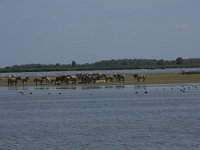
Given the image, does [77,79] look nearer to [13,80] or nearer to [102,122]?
[13,80]

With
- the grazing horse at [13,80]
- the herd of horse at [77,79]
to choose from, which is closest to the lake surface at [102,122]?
the herd of horse at [77,79]

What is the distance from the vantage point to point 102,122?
91.4ft

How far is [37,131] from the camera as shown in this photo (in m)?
25.2

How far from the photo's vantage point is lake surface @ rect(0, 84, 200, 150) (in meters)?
21.2

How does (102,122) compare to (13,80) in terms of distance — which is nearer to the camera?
(102,122)

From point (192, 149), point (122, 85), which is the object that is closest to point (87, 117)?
point (192, 149)

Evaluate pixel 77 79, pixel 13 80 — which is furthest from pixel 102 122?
pixel 13 80

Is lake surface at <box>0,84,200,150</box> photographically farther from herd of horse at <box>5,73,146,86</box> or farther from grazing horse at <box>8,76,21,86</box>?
grazing horse at <box>8,76,21,86</box>

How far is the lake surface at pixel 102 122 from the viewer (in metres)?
21.2

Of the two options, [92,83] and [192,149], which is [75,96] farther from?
[192,149]

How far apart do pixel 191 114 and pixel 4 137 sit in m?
10.0

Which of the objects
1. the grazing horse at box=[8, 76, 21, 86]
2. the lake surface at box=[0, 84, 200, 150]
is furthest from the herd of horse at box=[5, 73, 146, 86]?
the lake surface at box=[0, 84, 200, 150]

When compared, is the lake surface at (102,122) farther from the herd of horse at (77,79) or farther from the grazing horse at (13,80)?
the grazing horse at (13,80)

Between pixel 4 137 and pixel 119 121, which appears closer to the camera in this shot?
pixel 4 137
